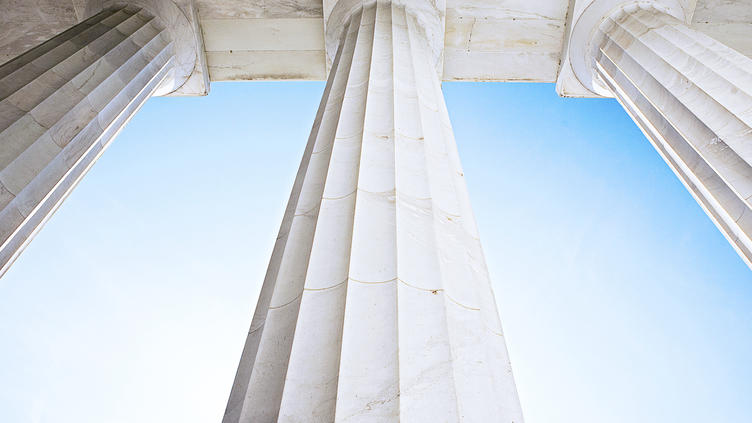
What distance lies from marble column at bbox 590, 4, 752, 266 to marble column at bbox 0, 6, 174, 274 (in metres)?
20.8

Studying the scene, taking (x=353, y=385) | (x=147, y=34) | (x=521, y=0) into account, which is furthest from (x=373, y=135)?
(x=521, y=0)

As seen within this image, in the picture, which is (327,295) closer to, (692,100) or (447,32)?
(692,100)

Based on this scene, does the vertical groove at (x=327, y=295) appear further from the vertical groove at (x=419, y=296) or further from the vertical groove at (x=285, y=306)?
the vertical groove at (x=419, y=296)

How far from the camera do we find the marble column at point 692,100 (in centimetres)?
1572

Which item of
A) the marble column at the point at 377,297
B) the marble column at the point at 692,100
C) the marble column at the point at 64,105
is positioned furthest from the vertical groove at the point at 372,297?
the marble column at the point at 64,105

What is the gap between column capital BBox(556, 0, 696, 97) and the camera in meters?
24.6

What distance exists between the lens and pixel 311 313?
25.5ft

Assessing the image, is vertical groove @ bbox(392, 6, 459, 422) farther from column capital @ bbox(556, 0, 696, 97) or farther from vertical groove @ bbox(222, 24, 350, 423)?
column capital @ bbox(556, 0, 696, 97)

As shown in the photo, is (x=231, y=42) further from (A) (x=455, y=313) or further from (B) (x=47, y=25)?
(A) (x=455, y=313)

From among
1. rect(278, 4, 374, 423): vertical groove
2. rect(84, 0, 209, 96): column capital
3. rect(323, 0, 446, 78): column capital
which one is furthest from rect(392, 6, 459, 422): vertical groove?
rect(84, 0, 209, 96): column capital

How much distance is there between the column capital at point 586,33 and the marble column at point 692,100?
348 mm

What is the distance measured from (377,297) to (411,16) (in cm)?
1765

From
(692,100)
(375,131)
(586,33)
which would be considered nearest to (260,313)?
(375,131)

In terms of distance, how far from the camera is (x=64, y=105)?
18.5 m
